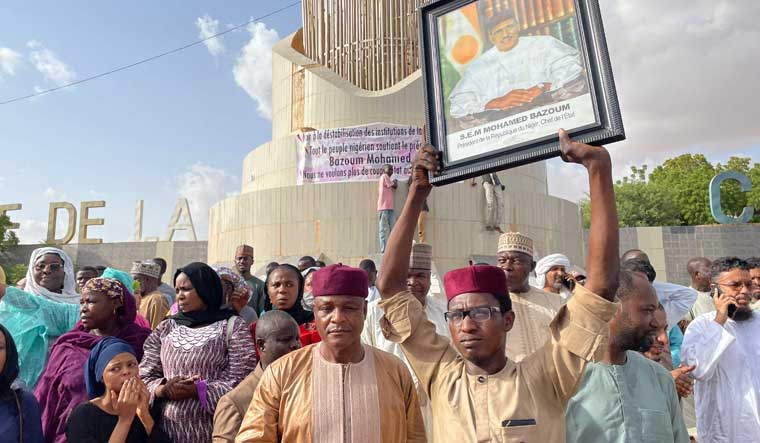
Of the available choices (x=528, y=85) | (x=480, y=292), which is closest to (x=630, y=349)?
(x=480, y=292)

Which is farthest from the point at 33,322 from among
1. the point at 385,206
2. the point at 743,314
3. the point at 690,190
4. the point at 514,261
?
the point at 690,190

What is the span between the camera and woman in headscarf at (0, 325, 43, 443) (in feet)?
8.28

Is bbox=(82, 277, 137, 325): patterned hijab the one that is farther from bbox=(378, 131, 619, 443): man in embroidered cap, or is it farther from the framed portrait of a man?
the framed portrait of a man

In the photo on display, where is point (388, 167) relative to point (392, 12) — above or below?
below

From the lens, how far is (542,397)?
189 cm

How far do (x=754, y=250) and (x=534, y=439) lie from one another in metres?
21.9

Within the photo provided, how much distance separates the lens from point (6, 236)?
85.5ft

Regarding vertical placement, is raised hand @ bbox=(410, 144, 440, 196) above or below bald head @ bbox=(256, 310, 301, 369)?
above

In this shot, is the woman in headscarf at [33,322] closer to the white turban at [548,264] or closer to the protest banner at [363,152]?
the white turban at [548,264]

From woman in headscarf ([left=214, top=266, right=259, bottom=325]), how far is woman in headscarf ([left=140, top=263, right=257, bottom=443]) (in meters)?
1.21

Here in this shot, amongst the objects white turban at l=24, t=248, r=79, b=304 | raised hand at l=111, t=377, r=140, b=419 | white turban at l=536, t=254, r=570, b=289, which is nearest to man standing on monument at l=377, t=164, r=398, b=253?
white turban at l=536, t=254, r=570, b=289

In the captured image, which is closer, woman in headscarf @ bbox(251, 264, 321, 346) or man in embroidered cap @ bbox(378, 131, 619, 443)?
man in embroidered cap @ bbox(378, 131, 619, 443)

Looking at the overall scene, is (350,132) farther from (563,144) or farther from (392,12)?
(563,144)

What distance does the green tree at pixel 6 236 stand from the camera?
83.4ft
